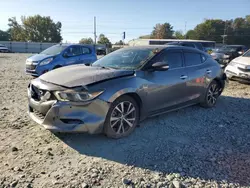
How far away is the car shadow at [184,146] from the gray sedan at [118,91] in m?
0.29

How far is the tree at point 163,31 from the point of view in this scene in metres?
83.0

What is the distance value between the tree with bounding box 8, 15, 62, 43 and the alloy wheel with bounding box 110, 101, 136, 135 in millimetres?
74180

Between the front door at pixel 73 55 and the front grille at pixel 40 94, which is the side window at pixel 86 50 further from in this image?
the front grille at pixel 40 94

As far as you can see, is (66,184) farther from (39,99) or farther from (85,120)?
(39,99)

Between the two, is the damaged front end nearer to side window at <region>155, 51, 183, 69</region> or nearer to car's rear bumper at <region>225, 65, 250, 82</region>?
side window at <region>155, 51, 183, 69</region>

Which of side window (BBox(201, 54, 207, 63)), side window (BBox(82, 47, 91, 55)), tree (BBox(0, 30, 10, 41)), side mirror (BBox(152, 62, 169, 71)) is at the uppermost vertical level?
tree (BBox(0, 30, 10, 41))

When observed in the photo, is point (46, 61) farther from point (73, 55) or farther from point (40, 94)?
point (40, 94)

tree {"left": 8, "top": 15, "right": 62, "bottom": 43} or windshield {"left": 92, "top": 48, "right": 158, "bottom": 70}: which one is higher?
tree {"left": 8, "top": 15, "right": 62, "bottom": 43}

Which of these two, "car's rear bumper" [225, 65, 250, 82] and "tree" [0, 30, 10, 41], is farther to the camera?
"tree" [0, 30, 10, 41]

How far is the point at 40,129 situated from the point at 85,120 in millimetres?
1219

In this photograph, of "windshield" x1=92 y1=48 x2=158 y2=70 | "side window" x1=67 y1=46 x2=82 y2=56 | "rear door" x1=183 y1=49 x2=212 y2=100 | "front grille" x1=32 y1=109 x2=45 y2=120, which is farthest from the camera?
"side window" x1=67 y1=46 x2=82 y2=56

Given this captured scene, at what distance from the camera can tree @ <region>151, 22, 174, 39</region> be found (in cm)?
8300

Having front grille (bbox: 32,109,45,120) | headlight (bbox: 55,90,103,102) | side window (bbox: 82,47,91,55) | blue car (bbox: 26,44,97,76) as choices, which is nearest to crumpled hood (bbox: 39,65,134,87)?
headlight (bbox: 55,90,103,102)

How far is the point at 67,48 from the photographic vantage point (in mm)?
9617
